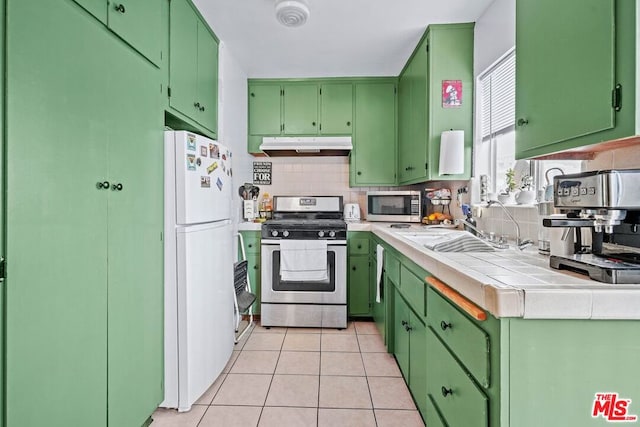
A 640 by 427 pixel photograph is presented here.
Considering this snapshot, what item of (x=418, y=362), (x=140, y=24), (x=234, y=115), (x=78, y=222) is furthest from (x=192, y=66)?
(x=418, y=362)

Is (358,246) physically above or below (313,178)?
below

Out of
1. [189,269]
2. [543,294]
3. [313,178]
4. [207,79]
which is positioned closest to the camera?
[543,294]

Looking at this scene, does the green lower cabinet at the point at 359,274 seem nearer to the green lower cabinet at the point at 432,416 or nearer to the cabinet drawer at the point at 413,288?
the cabinet drawer at the point at 413,288

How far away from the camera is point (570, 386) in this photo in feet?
2.65

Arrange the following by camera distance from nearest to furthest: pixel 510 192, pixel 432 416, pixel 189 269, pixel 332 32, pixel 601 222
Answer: pixel 601 222 → pixel 432 416 → pixel 189 269 → pixel 510 192 → pixel 332 32

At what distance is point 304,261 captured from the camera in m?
2.89

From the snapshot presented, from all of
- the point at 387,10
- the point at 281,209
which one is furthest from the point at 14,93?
the point at 281,209

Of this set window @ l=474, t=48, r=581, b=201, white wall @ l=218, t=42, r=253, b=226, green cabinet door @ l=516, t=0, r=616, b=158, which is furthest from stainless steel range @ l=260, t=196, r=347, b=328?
green cabinet door @ l=516, t=0, r=616, b=158

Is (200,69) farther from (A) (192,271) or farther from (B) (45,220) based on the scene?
(B) (45,220)

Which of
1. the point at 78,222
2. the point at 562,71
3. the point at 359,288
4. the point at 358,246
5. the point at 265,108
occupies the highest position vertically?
the point at 265,108

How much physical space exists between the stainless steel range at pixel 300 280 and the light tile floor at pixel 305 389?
0.22 m

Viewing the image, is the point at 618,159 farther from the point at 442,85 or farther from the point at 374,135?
the point at 374,135

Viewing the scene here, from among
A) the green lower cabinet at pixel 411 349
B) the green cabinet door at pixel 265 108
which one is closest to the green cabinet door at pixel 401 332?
the green lower cabinet at pixel 411 349

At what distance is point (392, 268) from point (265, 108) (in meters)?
2.18
